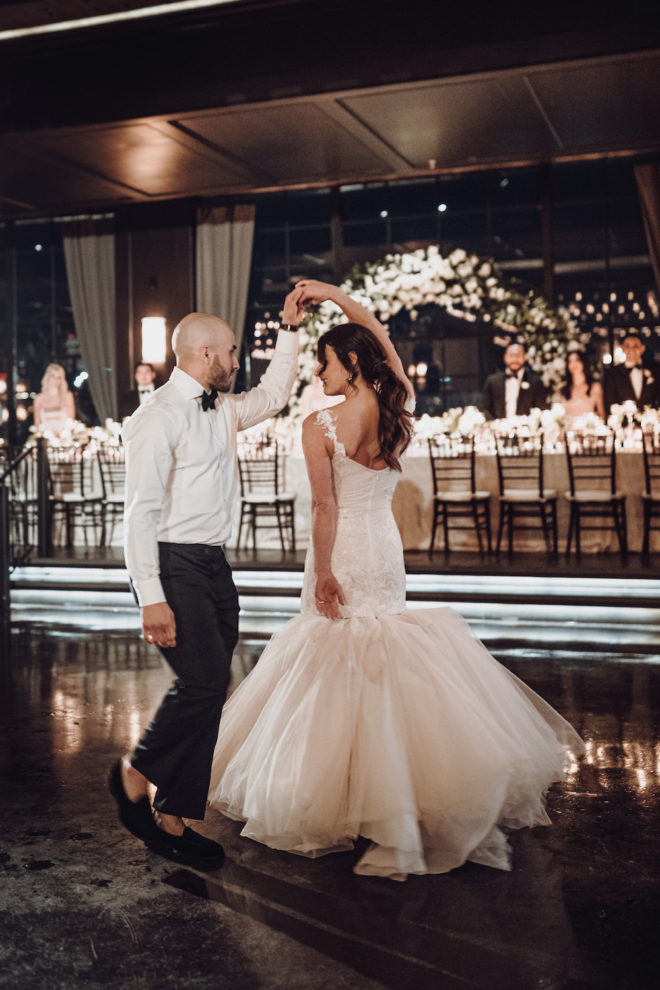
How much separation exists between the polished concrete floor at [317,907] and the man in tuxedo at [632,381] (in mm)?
6376

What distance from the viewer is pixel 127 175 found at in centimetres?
1120

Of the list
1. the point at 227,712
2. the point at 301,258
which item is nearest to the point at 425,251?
the point at 227,712

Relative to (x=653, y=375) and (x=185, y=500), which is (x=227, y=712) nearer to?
(x=185, y=500)

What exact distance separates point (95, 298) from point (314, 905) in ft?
39.2

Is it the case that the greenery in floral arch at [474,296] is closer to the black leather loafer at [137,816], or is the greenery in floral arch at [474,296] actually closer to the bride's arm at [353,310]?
the bride's arm at [353,310]

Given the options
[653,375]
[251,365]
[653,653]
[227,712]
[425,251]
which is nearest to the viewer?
[227,712]

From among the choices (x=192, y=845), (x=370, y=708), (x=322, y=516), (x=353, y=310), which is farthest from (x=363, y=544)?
(x=192, y=845)

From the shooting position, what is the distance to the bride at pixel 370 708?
9.04 ft

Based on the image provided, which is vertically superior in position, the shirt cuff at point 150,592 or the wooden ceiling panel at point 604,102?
the wooden ceiling panel at point 604,102

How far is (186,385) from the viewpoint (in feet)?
9.19

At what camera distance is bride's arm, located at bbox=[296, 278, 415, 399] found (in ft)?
9.66

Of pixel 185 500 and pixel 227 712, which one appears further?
pixel 227 712

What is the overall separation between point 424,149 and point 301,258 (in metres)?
15.0

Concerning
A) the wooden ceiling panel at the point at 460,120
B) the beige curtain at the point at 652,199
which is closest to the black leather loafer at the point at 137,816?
the wooden ceiling panel at the point at 460,120
